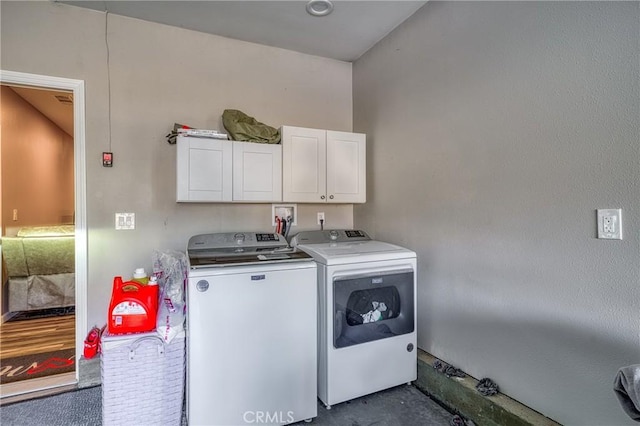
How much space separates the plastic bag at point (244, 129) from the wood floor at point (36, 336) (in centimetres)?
244

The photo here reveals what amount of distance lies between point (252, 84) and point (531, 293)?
98.9 inches

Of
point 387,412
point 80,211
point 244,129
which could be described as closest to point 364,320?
point 387,412

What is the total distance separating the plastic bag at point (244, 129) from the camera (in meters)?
2.34

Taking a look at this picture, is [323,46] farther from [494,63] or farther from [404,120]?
[494,63]

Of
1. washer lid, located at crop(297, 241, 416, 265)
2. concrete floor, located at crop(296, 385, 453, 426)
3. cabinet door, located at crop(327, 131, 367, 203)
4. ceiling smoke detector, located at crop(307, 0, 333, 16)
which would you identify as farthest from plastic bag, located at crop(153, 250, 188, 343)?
ceiling smoke detector, located at crop(307, 0, 333, 16)

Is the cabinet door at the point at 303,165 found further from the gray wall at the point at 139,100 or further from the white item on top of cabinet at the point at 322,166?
the gray wall at the point at 139,100

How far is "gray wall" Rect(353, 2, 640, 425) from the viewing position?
127 centimetres

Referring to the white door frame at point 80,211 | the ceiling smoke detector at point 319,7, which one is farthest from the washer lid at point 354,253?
the ceiling smoke detector at point 319,7

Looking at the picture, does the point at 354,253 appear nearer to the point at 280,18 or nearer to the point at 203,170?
the point at 203,170

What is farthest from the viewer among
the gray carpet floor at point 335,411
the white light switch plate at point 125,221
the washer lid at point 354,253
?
the white light switch plate at point 125,221

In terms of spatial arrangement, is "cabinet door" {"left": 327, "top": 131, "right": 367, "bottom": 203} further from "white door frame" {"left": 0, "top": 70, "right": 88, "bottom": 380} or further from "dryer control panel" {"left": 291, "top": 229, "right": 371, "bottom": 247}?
"white door frame" {"left": 0, "top": 70, "right": 88, "bottom": 380}

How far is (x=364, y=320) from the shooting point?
6.67ft

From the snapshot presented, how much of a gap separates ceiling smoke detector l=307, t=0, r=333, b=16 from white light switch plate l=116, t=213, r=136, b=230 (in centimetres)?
197

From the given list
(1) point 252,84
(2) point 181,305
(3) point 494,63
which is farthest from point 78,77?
(3) point 494,63
